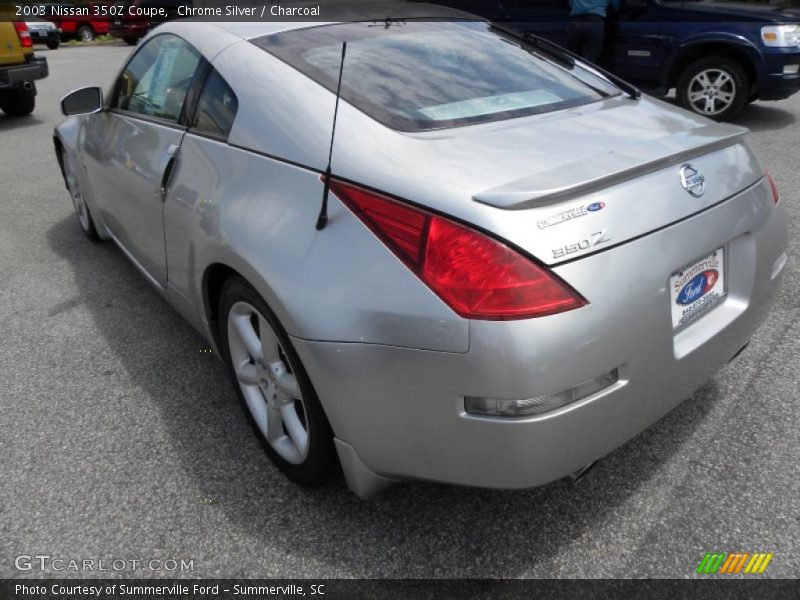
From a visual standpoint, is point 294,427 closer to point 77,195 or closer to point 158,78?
point 158,78

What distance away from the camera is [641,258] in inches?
68.2

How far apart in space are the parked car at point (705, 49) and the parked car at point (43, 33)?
18497 mm

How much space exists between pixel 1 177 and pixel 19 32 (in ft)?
11.8

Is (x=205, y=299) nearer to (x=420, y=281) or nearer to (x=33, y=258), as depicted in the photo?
(x=420, y=281)

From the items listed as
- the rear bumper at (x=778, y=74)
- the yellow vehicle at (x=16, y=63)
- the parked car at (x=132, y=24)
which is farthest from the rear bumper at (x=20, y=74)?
the parked car at (x=132, y=24)

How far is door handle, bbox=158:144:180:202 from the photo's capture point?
2648 mm

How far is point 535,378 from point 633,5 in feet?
23.8

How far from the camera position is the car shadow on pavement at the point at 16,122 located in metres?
9.11

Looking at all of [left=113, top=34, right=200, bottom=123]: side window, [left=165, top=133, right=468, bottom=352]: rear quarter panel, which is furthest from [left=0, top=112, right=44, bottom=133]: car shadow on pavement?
[left=165, top=133, right=468, bottom=352]: rear quarter panel

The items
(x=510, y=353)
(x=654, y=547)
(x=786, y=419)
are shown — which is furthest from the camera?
(x=786, y=419)

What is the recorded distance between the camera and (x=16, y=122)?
372 inches

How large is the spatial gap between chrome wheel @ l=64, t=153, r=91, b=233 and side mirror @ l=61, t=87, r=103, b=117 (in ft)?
3.01

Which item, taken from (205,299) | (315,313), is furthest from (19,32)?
(315,313)

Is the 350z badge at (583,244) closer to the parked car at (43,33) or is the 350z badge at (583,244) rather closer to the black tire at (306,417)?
the black tire at (306,417)
